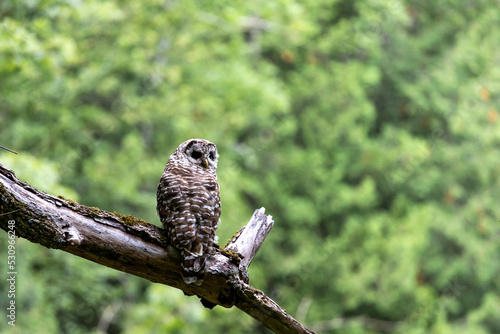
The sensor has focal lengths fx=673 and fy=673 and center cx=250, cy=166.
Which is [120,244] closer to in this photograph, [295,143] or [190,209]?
[190,209]

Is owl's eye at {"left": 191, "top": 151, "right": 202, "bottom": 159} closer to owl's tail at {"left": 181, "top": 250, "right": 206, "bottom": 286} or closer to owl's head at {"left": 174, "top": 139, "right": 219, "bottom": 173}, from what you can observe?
owl's head at {"left": 174, "top": 139, "right": 219, "bottom": 173}

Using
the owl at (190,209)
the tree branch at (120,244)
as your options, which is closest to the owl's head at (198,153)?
the owl at (190,209)

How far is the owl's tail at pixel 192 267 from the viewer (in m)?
2.98

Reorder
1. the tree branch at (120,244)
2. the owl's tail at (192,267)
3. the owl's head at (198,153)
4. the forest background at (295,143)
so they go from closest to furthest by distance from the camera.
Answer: the tree branch at (120,244)
the owl's tail at (192,267)
the owl's head at (198,153)
the forest background at (295,143)

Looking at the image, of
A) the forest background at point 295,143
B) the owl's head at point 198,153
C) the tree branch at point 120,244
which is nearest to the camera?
the tree branch at point 120,244

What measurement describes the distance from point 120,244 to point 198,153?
1.06m

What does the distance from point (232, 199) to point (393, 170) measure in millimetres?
4835

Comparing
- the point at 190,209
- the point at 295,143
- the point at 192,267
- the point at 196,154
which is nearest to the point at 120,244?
the point at 192,267

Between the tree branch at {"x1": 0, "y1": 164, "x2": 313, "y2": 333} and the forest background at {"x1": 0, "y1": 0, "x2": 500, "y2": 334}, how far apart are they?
501 centimetres

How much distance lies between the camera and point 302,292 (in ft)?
48.6

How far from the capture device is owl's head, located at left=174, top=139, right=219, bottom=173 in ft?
12.5

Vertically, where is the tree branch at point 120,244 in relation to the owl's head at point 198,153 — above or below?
below

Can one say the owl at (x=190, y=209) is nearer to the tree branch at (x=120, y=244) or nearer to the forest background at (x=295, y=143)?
the tree branch at (x=120, y=244)

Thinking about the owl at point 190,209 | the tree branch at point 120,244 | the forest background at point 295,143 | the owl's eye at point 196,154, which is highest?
the forest background at point 295,143
